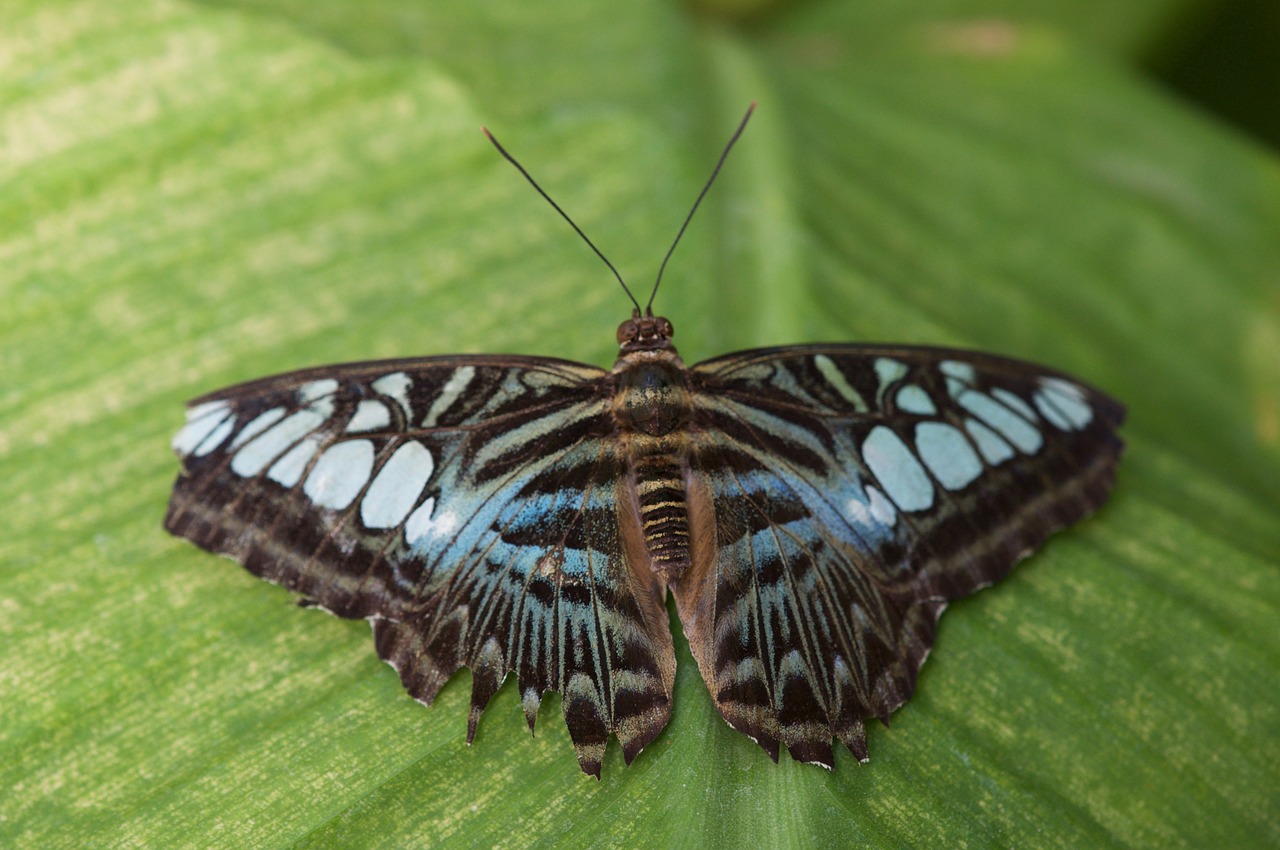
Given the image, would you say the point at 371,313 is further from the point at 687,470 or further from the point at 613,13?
the point at 613,13

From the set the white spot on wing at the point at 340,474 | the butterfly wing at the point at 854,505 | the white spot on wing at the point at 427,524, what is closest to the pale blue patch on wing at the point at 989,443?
the butterfly wing at the point at 854,505

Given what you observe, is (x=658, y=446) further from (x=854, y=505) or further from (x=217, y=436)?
(x=217, y=436)

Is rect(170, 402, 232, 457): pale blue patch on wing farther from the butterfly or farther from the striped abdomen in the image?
the striped abdomen

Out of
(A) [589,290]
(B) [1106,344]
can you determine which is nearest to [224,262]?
(A) [589,290]

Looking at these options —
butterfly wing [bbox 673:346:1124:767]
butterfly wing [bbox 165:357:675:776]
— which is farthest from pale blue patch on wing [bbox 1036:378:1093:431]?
butterfly wing [bbox 165:357:675:776]

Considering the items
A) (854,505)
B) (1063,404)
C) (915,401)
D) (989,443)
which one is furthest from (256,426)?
(1063,404)

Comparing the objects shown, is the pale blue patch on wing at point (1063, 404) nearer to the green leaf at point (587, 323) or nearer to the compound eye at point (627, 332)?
the green leaf at point (587, 323)

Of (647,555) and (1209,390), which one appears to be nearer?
(647,555)

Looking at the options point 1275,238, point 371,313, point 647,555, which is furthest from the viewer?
point 1275,238
